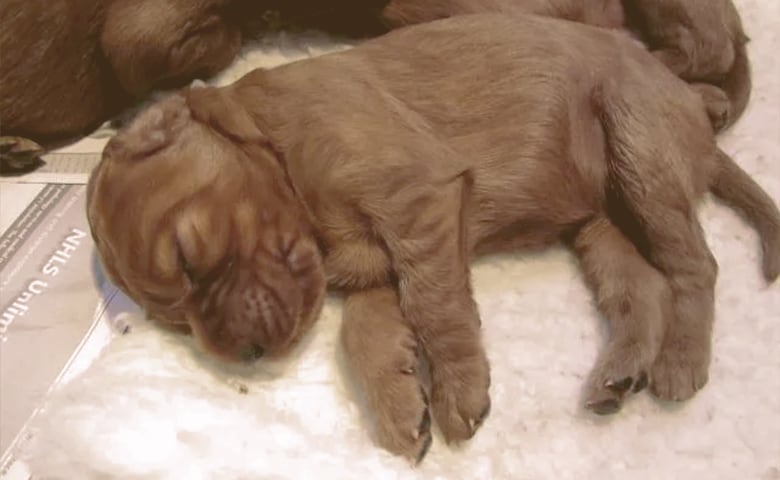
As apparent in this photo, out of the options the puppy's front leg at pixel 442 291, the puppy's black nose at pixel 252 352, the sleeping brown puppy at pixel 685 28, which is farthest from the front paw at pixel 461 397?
the sleeping brown puppy at pixel 685 28

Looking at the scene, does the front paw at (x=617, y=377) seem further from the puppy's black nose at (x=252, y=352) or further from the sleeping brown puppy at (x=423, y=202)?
the puppy's black nose at (x=252, y=352)

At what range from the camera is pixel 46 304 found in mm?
1989

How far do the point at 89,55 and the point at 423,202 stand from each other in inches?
41.1

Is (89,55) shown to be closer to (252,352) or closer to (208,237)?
(208,237)

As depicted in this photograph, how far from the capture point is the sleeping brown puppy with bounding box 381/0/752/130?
211 cm

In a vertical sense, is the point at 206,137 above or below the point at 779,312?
above

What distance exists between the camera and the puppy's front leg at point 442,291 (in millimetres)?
1622

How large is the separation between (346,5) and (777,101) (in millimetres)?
1000

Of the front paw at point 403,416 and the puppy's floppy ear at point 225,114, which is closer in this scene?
the front paw at point 403,416

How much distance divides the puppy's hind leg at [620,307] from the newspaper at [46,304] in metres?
0.90

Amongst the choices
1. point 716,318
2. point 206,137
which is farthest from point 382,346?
point 716,318

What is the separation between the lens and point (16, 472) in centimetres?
174

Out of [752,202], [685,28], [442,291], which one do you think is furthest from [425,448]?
[685,28]

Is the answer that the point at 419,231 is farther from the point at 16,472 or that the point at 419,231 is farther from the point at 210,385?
the point at 16,472
